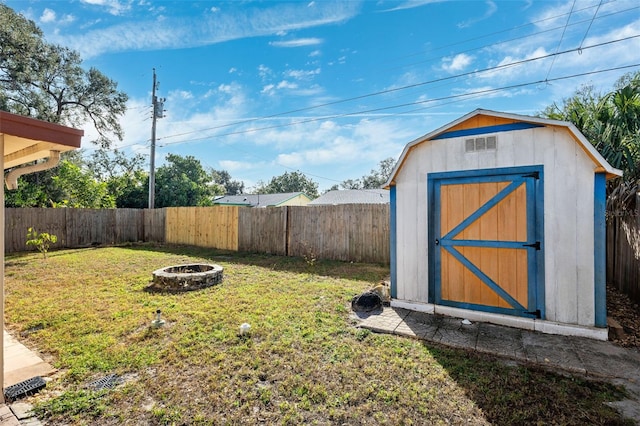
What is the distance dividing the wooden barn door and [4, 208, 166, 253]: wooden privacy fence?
11924 millimetres

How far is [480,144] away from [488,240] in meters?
1.26

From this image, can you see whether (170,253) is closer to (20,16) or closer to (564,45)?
(20,16)

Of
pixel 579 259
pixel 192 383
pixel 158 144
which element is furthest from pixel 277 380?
pixel 158 144

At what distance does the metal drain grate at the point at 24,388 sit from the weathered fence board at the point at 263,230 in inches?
262

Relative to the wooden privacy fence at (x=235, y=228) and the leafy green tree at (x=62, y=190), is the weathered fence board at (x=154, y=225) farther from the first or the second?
the leafy green tree at (x=62, y=190)

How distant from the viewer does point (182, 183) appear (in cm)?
1917

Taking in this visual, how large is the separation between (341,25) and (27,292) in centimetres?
1051

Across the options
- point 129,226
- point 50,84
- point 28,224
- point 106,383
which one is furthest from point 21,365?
point 50,84

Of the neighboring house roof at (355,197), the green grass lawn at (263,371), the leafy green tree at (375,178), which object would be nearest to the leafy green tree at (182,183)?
the neighboring house roof at (355,197)

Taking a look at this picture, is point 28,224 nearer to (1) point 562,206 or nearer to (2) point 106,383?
(2) point 106,383

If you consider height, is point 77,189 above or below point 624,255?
above

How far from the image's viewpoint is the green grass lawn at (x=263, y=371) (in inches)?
79.8

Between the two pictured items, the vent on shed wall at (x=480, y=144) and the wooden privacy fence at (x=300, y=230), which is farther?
the wooden privacy fence at (x=300, y=230)

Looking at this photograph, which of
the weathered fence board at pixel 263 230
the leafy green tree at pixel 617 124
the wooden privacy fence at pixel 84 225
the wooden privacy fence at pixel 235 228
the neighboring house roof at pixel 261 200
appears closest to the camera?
the leafy green tree at pixel 617 124
